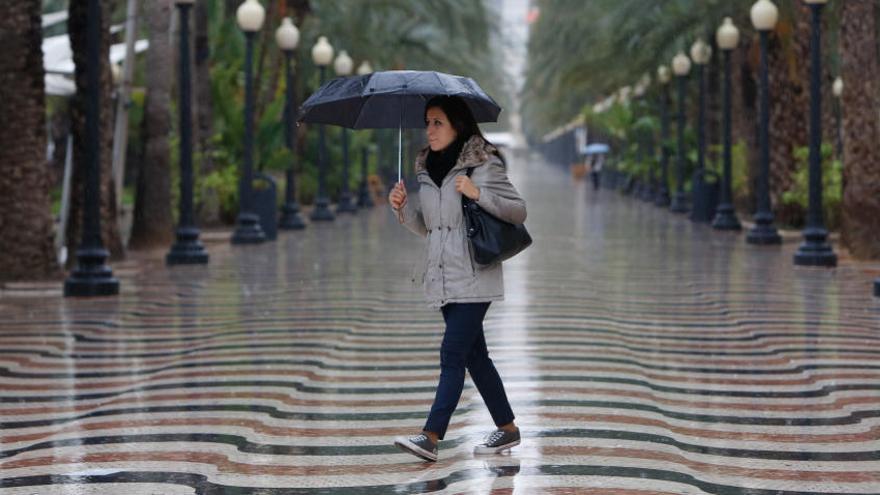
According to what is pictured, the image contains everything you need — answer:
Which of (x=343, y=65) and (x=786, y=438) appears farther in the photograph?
(x=343, y=65)

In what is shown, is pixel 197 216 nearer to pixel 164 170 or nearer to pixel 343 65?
pixel 164 170

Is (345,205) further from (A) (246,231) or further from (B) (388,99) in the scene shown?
(B) (388,99)

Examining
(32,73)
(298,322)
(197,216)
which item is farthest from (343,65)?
(298,322)

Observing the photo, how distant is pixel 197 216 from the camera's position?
27.1m

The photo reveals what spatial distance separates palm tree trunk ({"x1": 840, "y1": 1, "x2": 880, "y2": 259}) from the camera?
1925 centimetres

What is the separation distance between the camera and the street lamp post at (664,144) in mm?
39094

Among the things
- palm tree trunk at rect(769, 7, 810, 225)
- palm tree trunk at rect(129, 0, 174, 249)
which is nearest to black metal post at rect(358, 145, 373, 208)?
palm tree trunk at rect(769, 7, 810, 225)

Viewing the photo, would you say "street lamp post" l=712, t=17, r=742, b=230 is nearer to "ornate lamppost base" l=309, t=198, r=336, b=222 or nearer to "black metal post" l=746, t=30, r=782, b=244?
"black metal post" l=746, t=30, r=782, b=244

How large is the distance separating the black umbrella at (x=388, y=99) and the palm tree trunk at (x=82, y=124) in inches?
400

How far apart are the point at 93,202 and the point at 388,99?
8330 millimetres

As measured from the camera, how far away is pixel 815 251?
18547mm

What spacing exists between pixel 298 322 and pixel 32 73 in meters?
4.80

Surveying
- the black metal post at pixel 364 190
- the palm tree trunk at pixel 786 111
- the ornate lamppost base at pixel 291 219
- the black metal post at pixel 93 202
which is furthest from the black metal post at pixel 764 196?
the black metal post at pixel 364 190

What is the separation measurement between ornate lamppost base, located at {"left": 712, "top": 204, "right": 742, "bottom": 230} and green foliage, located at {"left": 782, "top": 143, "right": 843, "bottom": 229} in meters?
1.62
